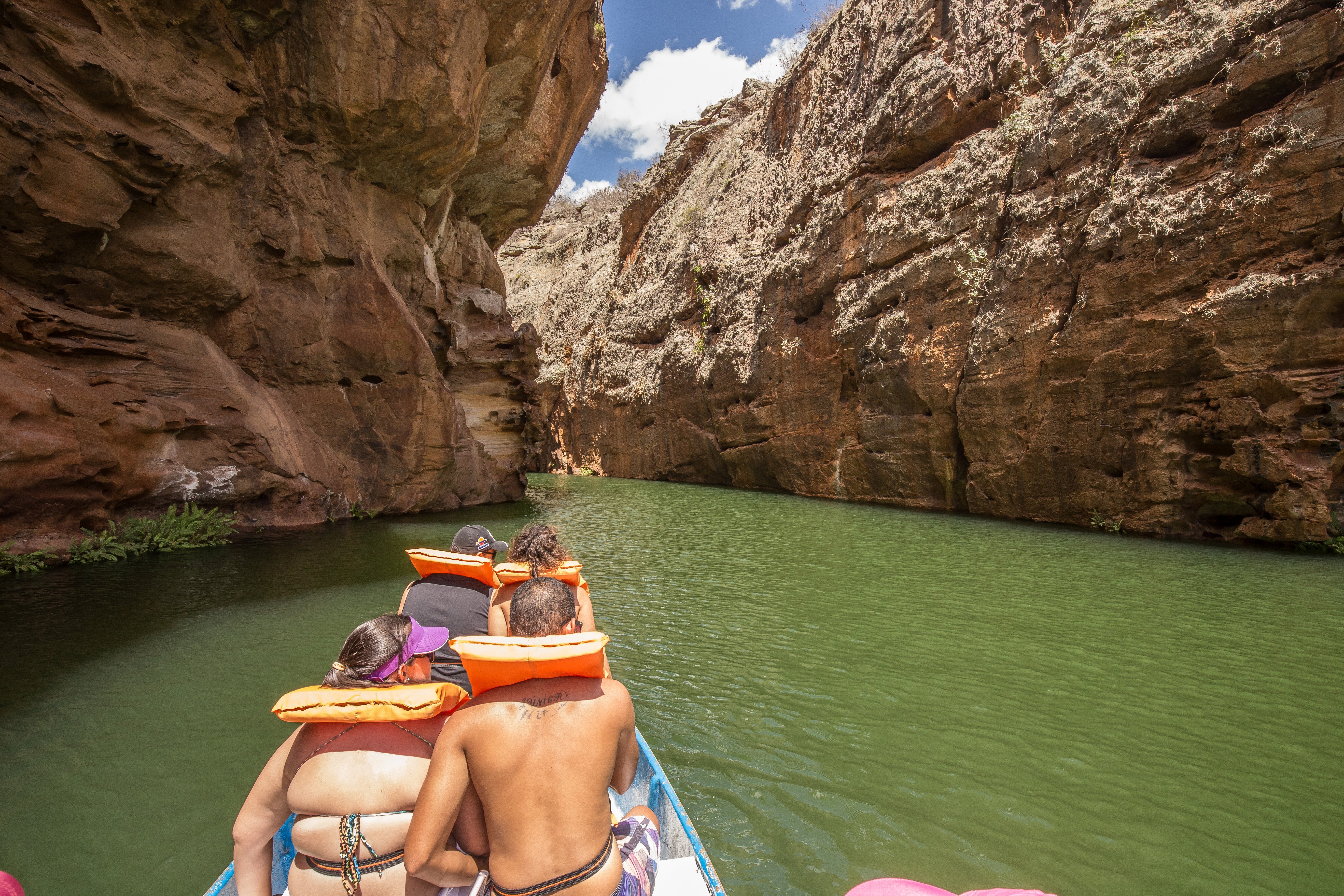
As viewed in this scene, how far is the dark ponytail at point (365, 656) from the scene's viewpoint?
2.06 meters

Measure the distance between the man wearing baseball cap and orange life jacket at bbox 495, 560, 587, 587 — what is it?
0.12 meters

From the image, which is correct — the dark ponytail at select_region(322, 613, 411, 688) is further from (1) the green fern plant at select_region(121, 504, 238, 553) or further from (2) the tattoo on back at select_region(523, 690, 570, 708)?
(1) the green fern plant at select_region(121, 504, 238, 553)

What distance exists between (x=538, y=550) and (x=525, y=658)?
A: 2.23m

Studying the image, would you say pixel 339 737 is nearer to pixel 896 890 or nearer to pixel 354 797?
pixel 354 797

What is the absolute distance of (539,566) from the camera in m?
3.99

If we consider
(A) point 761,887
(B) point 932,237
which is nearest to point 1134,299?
(B) point 932,237

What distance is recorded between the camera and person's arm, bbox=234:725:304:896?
1.98 meters

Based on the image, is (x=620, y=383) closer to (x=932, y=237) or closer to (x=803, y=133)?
(x=803, y=133)

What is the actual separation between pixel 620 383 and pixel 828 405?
603 inches

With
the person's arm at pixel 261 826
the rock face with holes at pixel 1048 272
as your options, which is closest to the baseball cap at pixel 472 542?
the person's arm at pixel 261 826

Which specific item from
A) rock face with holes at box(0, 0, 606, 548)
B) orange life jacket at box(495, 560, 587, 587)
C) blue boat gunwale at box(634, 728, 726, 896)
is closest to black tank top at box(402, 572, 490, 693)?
orange life jacket at box(495, 560, 587, 587)

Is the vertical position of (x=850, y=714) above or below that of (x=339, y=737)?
below

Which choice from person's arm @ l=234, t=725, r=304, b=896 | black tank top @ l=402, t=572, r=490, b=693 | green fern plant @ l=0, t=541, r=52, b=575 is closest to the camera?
person's arm @ l=234, t=725, r=304, b=896

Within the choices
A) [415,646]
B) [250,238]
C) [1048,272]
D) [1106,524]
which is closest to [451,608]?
[415,646]
